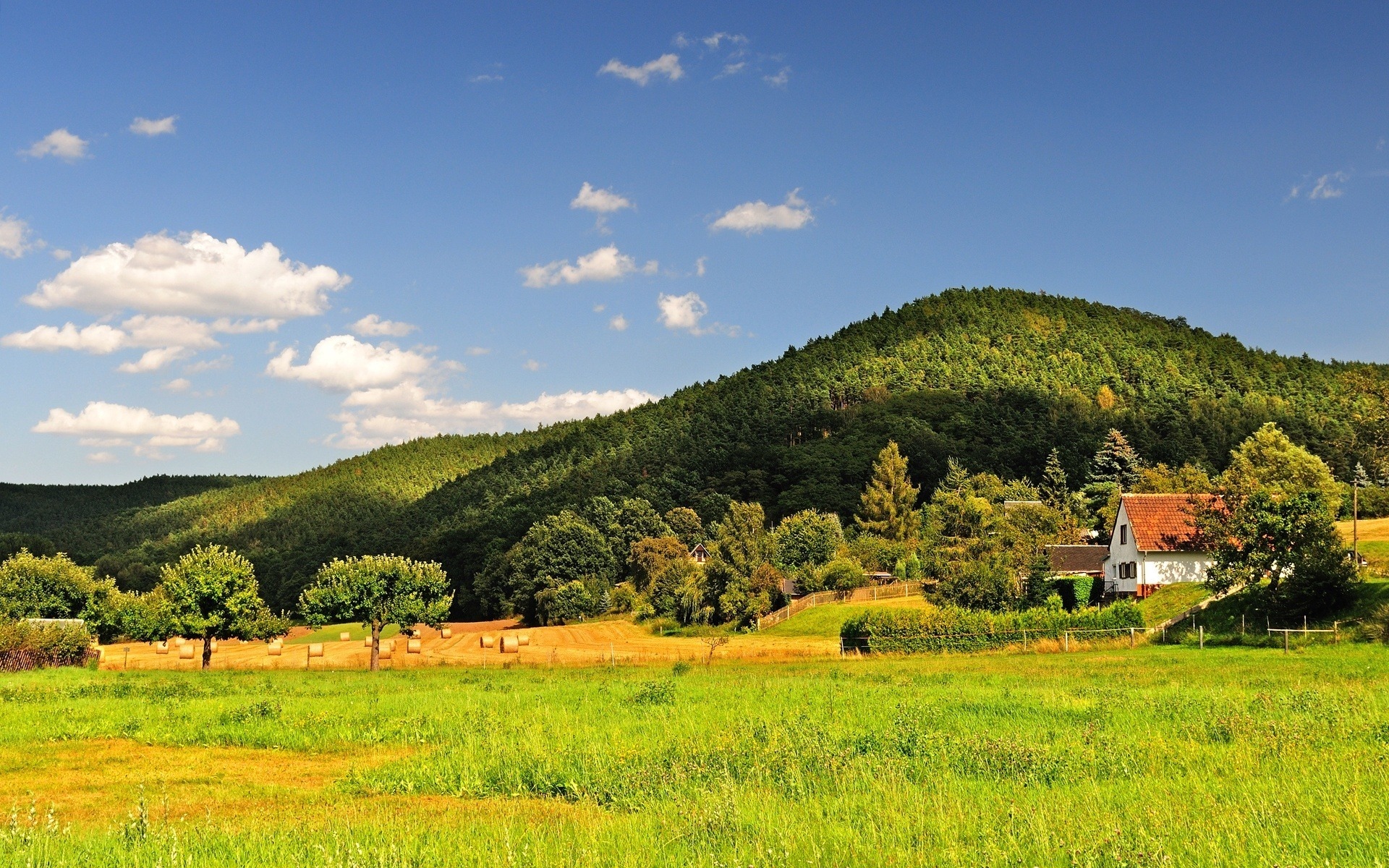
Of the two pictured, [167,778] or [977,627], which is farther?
[977,627]

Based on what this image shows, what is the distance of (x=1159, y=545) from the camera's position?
69.1 m

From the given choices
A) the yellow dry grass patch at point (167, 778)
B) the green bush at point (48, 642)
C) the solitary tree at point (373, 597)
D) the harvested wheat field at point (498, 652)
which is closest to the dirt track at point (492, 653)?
the harvested wheat field at point (498, 652)

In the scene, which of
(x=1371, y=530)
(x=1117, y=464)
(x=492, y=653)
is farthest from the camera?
(x=1117, y=464)

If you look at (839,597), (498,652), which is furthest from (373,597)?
(839,597)

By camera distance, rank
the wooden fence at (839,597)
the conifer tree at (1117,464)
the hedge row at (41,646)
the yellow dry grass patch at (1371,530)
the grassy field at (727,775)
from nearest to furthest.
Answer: the grassy field at (727,775) → the hedge row at (41,646) → the yellow dry grass patch at (1371,530) → the wooden fence at (839,597) → the conifer tree at (1117,464)

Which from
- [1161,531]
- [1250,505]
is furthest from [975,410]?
[1250,505]

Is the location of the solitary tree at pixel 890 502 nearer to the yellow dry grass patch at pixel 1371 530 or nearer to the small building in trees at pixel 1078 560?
the small building in trees at pixel 1078 560

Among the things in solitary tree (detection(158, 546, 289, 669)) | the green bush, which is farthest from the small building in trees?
the green bush

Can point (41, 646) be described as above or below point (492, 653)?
above

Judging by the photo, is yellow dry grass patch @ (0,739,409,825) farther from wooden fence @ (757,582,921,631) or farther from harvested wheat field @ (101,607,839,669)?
wooden fence @ (757,582,921,631)

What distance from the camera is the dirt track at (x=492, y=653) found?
186ft

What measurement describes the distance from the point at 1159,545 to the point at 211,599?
67.5m

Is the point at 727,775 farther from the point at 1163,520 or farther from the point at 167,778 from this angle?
the point at 1163,520

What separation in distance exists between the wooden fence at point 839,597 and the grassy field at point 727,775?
5390 centimetres
